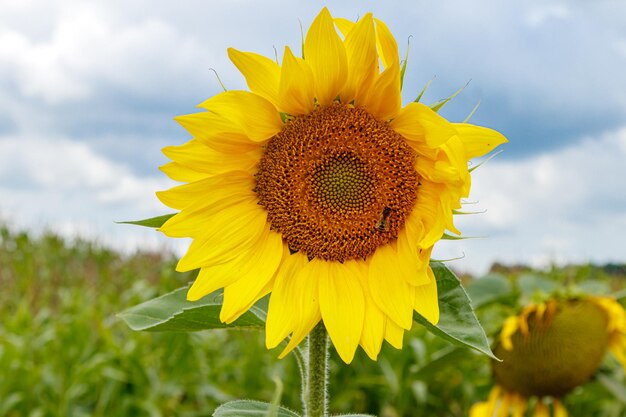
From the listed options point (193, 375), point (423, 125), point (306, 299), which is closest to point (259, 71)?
point (423, 125)

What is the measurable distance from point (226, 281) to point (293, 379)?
3.32 meters

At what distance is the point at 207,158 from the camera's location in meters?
1.21

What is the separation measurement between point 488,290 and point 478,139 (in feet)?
7.47

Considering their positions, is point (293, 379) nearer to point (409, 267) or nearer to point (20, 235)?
point (409, 267)

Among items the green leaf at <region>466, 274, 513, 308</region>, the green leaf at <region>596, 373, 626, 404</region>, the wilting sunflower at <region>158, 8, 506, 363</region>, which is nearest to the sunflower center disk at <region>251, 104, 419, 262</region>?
the wilting sunflower at <region>158, 8, 506, 363</region>

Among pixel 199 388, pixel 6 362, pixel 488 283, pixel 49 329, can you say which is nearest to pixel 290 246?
pixel 488 283

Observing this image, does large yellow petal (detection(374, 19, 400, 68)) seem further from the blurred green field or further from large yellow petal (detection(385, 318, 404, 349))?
the blurred green field

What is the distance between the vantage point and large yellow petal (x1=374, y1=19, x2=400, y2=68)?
1.16 metres

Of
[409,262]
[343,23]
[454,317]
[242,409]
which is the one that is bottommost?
[242,409]

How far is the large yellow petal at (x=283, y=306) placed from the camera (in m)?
1.16

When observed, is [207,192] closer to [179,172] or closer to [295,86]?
[179,172]

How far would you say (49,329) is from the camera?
5059mm

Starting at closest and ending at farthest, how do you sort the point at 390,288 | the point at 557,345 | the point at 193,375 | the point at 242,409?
the point at 242,409
the point at 390,288
the point at 557,345
the point at 193,375

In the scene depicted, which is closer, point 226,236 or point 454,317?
point 454,317
